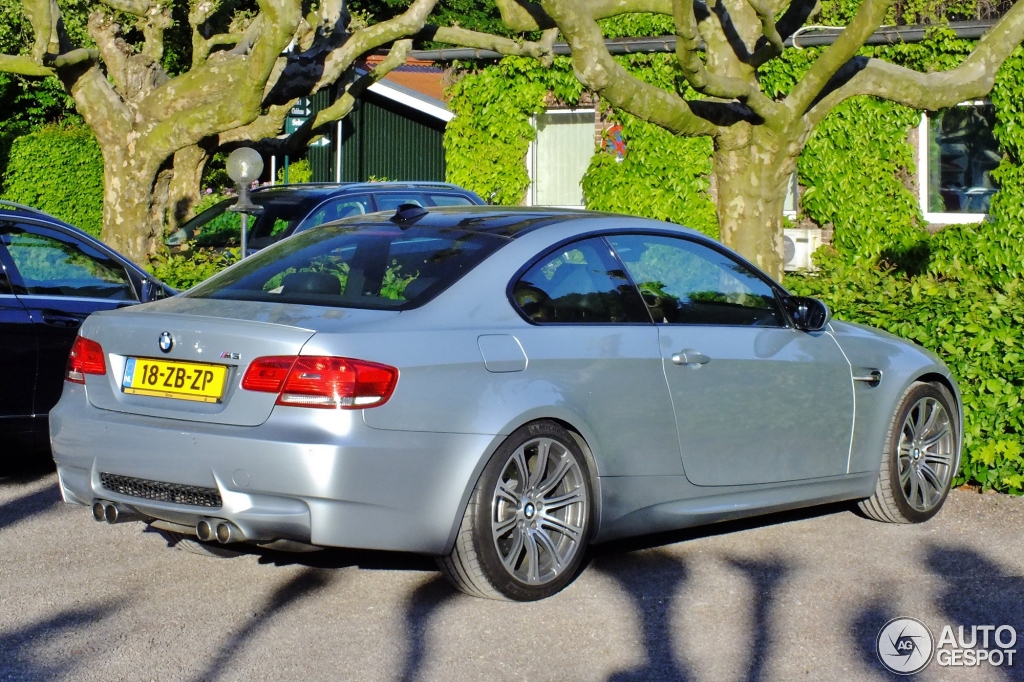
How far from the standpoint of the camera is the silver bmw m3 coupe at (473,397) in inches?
201

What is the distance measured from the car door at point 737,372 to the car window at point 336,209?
6.89 metres

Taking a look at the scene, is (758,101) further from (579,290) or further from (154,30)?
(154,30)

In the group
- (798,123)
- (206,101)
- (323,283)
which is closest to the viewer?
(323,283)

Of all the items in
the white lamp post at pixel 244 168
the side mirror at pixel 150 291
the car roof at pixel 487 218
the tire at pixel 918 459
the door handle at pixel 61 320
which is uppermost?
the white lamp post at pixel 244 168

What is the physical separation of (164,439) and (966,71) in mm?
6998

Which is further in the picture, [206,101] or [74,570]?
[206,101]

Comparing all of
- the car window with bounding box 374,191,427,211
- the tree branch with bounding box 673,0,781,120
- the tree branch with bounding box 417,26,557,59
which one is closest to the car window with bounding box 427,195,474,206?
the car window with bounding box 374,191,427,211

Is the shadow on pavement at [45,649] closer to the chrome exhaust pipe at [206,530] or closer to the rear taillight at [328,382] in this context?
the chrome exhaust pipe at [206,530]

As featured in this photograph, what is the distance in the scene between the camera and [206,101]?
16.0 meters

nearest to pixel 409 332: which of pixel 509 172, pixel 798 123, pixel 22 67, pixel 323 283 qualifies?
pixel 323 283

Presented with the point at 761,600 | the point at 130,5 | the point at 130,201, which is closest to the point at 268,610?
the point at 761,600

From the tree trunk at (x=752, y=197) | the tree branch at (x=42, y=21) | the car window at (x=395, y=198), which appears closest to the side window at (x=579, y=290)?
the tree trunk at (x=752, y=197)

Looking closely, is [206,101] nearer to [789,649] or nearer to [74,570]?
[74,570]

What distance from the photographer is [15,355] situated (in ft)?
26.0
